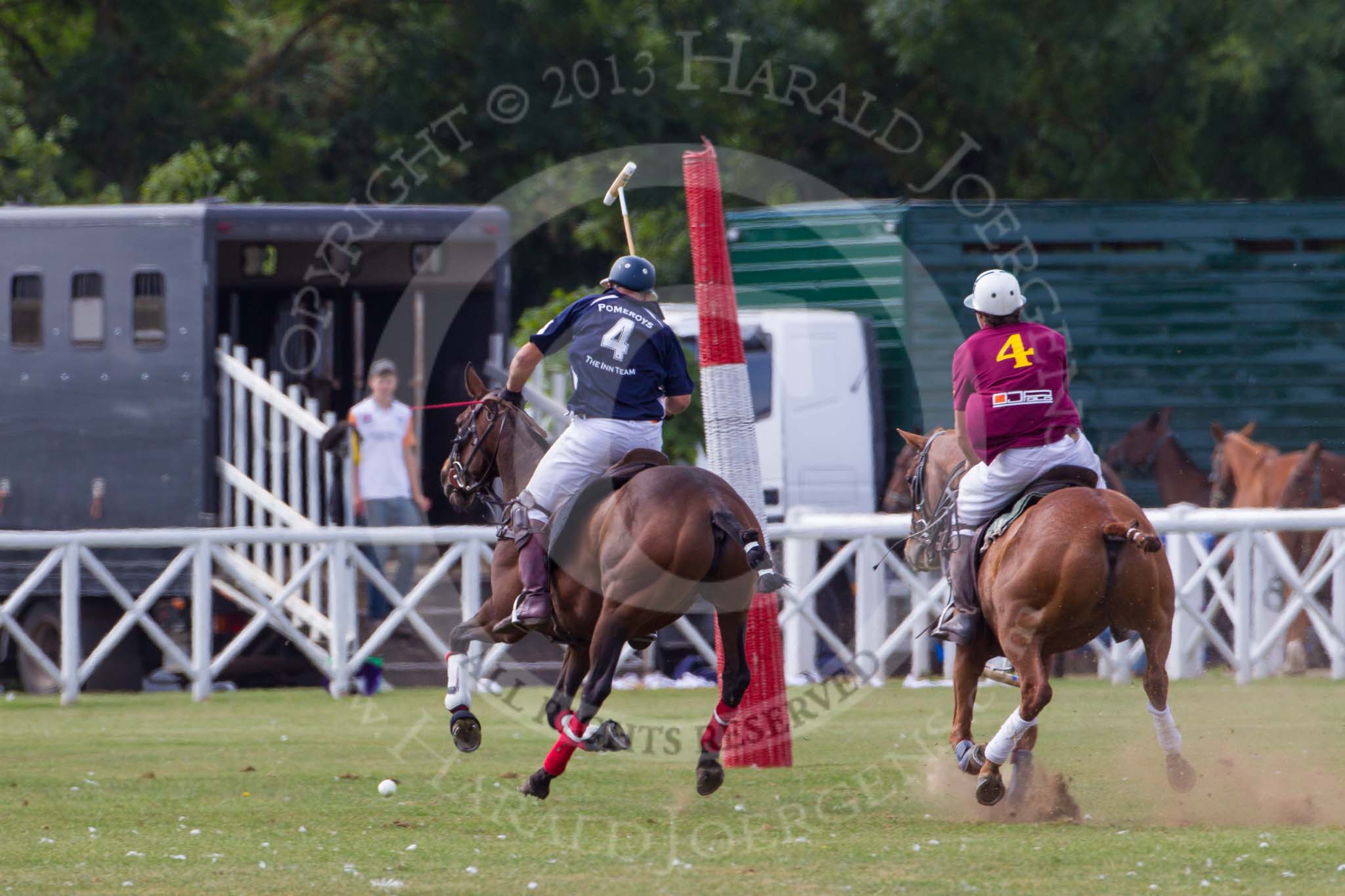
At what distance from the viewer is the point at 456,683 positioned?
1048 cm

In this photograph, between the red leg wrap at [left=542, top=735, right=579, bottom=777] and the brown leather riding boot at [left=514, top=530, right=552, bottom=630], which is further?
the brown leather riding boot at [left=514, top=530, right=552, bottom=630]

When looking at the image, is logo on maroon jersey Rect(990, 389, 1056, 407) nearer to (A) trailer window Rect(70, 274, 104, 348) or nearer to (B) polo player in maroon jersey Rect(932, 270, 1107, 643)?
(B) polo player in maroon jersey Rect(932, 270, 1107, 643)

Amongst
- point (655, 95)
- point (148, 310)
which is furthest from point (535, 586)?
point (655, 95)

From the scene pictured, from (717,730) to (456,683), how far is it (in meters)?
1.40

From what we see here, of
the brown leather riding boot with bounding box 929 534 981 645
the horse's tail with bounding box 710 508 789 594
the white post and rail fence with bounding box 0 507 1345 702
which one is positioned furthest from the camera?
the white post and rail fence with bounding box 0 507 1345 702

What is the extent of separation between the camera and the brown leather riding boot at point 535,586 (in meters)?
10.2

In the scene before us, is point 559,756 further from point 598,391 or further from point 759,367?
point 759,367

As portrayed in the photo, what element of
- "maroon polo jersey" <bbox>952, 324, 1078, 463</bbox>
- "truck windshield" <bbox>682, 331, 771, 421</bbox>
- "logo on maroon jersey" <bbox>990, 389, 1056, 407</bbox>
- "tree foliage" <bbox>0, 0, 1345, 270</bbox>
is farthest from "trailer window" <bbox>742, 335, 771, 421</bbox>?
"logo on maroon jersey" <bbox>990, 389, 1056, 407</bbox>

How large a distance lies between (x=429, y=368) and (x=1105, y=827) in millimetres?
10953

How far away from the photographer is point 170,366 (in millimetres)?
16984

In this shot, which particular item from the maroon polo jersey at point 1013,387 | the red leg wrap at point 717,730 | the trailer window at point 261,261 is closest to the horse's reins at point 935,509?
the maroon polo jersey at point 1013,387

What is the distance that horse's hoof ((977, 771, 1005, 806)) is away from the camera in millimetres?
9102

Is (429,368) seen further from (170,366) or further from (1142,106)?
(1142,106)

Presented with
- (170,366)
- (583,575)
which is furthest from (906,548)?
(170,366)
